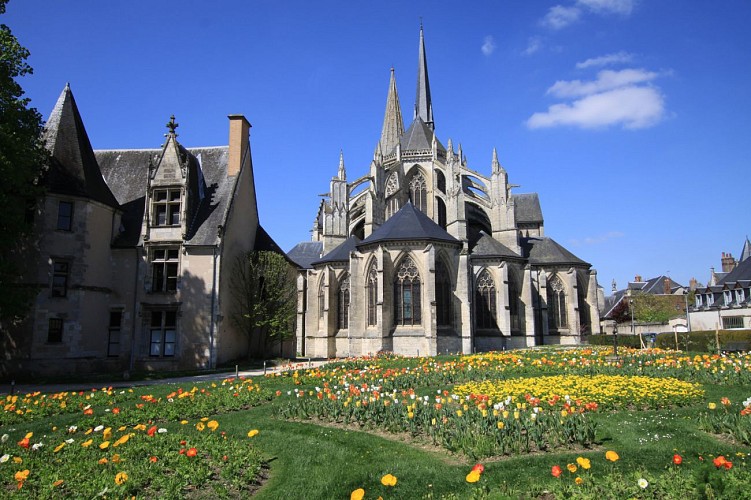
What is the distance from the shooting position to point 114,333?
81.0 feet

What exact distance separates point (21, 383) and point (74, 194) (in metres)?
8.44

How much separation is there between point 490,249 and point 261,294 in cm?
1778

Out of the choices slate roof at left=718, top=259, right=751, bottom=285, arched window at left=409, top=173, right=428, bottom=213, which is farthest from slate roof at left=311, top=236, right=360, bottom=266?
slate roof at left=718, top=259, right=751, bottom=285

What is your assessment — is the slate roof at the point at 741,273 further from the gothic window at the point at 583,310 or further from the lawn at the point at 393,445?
the lawn at the point at 393,445

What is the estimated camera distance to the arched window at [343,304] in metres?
34.3

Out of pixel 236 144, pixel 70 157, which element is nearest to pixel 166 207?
pixel 70 157

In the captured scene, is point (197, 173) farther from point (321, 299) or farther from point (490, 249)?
point (490, 249)

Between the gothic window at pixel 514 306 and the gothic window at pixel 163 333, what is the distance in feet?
76.2

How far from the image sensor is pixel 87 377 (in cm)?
2109

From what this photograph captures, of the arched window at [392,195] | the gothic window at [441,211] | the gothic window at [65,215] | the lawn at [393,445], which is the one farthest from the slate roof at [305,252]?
the lawn at [393,445]

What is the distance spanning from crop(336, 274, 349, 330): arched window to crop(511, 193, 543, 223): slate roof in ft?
82.1

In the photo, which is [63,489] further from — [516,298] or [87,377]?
[516,298]

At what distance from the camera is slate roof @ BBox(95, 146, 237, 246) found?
25.7 m

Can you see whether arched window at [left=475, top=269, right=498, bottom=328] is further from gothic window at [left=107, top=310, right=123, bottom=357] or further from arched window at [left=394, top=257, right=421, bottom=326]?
gothic window at [left=107, top=310, right=123, bottom=357]
